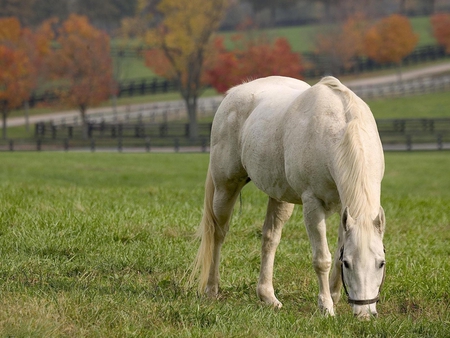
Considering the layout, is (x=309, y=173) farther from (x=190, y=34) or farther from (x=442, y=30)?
(x=442, y=30)

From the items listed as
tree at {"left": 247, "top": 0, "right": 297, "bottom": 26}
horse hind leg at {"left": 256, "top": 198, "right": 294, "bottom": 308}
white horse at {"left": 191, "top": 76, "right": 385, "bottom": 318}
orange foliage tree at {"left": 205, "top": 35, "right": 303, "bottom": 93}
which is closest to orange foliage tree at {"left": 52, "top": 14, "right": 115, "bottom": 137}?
orange foliage tree at {"left": 205, "top": 35, "right": 303, "bottom": 93}

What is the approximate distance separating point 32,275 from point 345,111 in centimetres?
281

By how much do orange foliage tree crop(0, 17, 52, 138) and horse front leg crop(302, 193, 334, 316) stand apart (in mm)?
44110

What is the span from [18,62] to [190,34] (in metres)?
11.6

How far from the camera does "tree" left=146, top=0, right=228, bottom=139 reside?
1817 inches

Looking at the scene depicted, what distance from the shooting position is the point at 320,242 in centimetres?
566

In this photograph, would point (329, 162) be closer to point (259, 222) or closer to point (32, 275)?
point (32, 275)

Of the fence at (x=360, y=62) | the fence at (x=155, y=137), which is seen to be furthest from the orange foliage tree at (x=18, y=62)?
the fence at (x=360, y=62)

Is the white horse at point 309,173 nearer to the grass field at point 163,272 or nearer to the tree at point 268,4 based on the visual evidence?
the grass field at point 163,272

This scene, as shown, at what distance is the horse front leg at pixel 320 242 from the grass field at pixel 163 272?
7.3 inches

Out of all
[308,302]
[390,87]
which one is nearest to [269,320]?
[308,302]

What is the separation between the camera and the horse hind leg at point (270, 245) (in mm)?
6316

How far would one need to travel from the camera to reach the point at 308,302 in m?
6.21

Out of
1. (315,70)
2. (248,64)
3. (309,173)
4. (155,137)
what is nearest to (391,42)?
(315,70)
